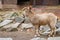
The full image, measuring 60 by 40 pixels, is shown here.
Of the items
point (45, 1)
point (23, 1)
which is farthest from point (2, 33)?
point (23, 1)

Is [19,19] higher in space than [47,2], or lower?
higher

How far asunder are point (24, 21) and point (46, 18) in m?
2.13

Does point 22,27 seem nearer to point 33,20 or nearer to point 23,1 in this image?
point 33,20

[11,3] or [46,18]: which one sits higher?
[46,18]

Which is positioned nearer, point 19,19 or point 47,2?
point 19,19

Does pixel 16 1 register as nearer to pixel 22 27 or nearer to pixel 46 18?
pixel 22 27

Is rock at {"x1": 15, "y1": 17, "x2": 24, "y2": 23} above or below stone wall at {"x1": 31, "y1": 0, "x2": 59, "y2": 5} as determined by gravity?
above

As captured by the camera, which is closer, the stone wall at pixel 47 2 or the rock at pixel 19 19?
the rock at pixel 19 19

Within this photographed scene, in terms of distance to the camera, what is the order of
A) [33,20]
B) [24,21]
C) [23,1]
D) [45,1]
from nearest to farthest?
[33,20] < [24,21] < [45,1] < [23,1]

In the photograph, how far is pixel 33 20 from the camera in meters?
4.88

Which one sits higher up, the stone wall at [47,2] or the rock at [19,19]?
the rock at [19,19]

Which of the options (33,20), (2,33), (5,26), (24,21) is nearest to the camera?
(33,20)

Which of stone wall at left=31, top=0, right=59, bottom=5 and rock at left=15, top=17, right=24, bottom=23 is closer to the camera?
rock at left=15, top=17, right=24, bottom=23

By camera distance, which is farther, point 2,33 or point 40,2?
point 40,2
